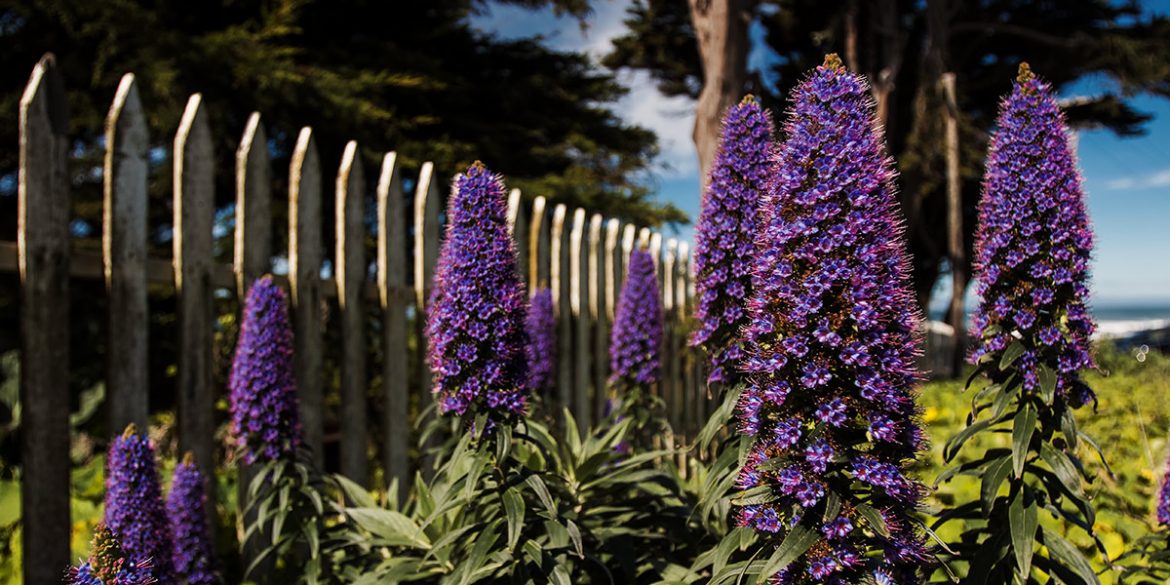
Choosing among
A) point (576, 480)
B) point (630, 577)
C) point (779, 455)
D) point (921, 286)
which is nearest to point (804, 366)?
point (779, 455)

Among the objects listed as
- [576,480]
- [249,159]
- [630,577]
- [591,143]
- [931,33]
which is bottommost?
[630,577]

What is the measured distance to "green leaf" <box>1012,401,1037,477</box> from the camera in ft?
6.73

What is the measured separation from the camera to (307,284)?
4.10 meters

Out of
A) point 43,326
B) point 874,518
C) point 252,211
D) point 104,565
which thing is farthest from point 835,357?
point 252,211

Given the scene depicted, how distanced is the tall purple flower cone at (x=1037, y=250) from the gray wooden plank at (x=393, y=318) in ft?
10.4

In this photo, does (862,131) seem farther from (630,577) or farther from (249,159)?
(249,159)

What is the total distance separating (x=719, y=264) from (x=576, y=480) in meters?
0.88

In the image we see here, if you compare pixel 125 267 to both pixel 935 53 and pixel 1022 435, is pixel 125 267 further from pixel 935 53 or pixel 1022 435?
pixel 935 53

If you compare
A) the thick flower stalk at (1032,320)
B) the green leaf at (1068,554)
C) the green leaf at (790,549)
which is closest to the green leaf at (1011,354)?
the thick flower stalk at (1032,320)

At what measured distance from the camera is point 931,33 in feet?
46.1

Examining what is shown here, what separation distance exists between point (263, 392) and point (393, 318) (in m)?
1.99

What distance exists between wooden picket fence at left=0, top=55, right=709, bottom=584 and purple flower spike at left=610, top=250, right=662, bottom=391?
74cm

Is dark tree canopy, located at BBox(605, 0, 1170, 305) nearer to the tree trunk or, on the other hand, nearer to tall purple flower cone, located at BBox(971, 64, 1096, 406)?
the tree trunk

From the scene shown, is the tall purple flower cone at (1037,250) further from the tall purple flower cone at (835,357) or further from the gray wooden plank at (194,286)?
the gray wooden plank at (194,286)
